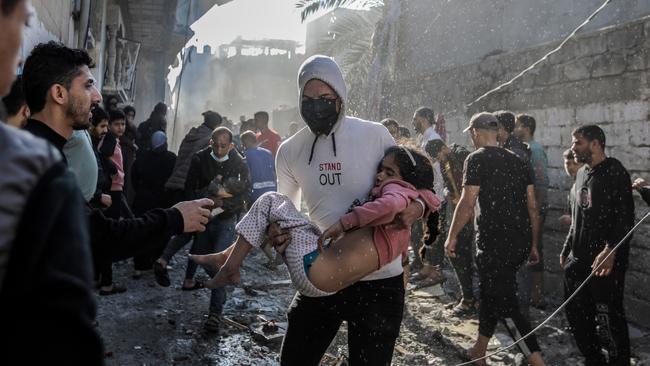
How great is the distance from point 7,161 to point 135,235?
1.17 meters

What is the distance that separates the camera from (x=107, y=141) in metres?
5.67

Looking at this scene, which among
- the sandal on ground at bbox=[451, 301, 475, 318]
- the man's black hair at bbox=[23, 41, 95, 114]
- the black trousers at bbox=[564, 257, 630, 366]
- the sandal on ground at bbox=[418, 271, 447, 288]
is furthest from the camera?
the sandal on ground at bbox=[418, 271, 447, 288]

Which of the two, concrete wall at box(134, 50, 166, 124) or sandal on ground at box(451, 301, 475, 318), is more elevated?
concrete wall at box(134, 50, 166, 124)

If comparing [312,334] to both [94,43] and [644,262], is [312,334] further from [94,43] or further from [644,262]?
[94,43]

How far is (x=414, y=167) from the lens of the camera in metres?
2.61

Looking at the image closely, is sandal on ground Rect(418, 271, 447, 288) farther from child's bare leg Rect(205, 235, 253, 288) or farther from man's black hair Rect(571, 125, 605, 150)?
child's bare leg Rect(205, 235, 253, 288)

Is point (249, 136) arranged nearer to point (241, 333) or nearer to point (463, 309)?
point (241, 333)

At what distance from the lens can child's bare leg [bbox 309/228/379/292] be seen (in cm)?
232

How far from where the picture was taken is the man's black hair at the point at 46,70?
2238 mm

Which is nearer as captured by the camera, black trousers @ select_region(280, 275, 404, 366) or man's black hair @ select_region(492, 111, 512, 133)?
black trousers @ select_region(280, 275, 404, 366)

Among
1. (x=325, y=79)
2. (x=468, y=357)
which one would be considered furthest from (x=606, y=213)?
(x=325, y=79)

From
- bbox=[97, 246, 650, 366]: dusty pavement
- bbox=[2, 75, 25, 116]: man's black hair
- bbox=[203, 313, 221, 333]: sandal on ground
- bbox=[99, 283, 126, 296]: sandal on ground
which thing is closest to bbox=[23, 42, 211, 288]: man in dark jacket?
bbox=[2, 75, 25, 116]: man's black hair

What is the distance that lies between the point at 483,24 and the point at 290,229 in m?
10.00

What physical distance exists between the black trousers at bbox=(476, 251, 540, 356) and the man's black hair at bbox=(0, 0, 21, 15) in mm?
4197
